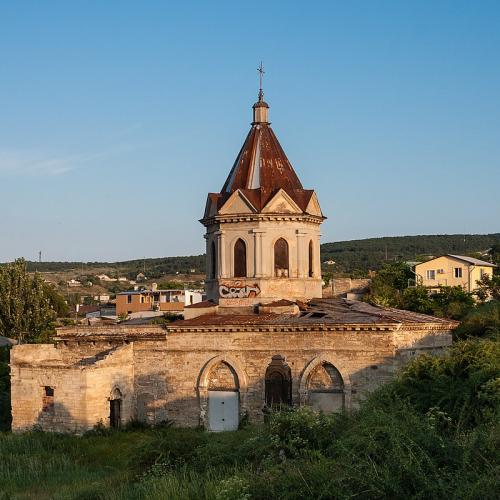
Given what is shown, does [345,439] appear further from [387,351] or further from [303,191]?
[303,191]

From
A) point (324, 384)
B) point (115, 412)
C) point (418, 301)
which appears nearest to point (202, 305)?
point (115, 412)

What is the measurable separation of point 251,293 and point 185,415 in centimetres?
461

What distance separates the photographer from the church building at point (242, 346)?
2395 cm

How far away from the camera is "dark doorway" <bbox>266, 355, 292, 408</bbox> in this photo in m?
24.6

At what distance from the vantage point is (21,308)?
4788cm

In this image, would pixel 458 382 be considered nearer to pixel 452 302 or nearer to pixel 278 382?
pixel 278 382

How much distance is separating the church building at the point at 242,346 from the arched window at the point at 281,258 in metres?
0.03

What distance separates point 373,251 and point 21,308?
289 ft

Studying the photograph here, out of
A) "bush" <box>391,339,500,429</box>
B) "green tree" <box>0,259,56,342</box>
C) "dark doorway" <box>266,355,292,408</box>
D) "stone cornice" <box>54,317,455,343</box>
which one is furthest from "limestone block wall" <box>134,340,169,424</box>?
"green tree" <box>0,259,56,342</box>

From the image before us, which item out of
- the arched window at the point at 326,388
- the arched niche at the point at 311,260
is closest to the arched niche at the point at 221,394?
the arched window at the point at 326,388

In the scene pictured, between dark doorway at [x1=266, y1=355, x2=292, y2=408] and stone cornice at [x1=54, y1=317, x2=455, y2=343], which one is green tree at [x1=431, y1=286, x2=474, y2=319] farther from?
dark doorway at [x1=266, y1=355, x2=292, y2=408]

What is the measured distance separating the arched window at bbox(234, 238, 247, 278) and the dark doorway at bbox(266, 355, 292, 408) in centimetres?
396

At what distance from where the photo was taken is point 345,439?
44.2 feet

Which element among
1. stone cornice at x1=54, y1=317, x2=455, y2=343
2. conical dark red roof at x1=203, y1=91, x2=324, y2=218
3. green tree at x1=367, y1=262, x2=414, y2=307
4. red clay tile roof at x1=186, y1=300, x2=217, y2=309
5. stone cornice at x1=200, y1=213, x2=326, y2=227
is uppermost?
conical dark red roof at x1=203, y1=91, x2=324, y2=218
